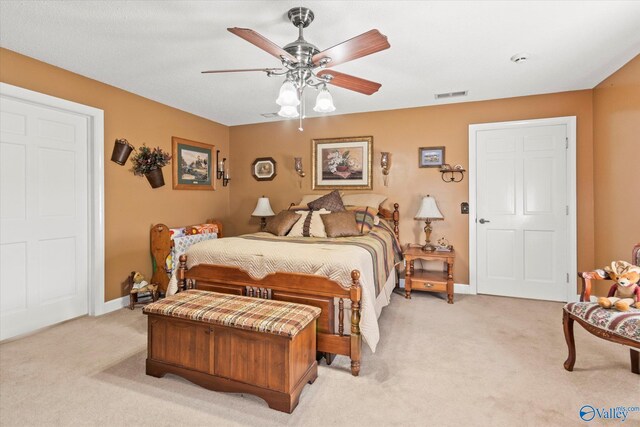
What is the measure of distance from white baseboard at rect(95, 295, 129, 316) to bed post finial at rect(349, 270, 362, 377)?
2805 millimetres

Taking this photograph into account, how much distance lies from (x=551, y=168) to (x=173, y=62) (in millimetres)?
4297

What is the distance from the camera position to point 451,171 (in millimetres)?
4156

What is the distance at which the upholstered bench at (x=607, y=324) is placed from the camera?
181cm

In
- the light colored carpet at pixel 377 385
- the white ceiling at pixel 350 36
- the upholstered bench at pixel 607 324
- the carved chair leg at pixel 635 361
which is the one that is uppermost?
the white ceiling at pixel 350 36

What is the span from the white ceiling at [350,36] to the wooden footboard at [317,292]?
1.83 m

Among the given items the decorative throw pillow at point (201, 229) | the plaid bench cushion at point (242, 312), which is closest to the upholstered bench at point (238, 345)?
the plaid bench cushion at point (242, 312)

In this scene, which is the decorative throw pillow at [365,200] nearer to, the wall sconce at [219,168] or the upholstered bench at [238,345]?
the wall sconce at [219,168]

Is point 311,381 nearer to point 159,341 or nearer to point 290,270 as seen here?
point 290,270

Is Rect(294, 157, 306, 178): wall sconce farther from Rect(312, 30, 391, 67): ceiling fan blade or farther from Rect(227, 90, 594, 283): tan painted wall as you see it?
Rect(312, 30, 391, 67): ceiling fan blade

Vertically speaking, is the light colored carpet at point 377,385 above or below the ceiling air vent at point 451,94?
below

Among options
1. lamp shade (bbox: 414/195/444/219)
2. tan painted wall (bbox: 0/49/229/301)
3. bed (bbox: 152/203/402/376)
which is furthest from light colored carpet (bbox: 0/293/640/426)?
lamp shade (bbox: 414/195/444/219)

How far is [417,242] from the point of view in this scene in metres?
4.34

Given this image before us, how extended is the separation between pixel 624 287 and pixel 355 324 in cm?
180

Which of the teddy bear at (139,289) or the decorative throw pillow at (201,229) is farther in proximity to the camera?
the decorative throw pillow at (201,229)
